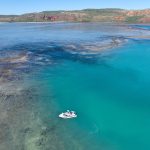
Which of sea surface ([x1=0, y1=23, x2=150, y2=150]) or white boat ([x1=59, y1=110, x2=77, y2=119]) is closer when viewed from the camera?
sea surface ([x1=0, y1=23, x2=150, y2=150])

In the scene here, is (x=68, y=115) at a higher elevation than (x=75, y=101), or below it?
higher

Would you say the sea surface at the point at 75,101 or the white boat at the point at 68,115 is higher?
the white boat at the point at 68,115

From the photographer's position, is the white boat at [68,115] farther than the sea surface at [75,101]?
Yes

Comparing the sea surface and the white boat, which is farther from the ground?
the white boat

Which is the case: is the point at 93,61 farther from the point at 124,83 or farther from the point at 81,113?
the point at 81,113

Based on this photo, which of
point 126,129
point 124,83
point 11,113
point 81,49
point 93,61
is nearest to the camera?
point 126,129

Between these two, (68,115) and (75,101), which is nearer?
(68,115)

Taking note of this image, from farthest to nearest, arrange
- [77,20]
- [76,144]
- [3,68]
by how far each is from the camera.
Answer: [77,20]
[3,68]
[76,144]

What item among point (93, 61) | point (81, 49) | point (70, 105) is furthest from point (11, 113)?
point (81, 49)
